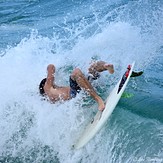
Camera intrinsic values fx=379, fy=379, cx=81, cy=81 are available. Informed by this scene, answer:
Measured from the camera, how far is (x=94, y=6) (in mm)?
20109

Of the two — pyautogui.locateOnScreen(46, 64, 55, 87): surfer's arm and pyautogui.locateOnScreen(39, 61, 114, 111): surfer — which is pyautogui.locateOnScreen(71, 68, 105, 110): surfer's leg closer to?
pyautogui.locateOnScreen(39, 61, 114, 111): surfer

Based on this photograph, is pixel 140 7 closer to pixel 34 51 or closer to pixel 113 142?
pixel 34 51

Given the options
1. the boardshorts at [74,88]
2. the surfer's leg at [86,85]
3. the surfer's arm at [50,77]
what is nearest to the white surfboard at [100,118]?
the surfer's leg at [86,85]

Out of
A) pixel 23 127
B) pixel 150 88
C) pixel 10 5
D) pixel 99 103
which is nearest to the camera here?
pixel 99 103

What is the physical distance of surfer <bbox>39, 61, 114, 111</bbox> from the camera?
21.6 feet

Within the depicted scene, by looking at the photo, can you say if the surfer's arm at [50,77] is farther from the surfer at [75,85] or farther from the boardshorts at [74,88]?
the boardshorts at [74,88]

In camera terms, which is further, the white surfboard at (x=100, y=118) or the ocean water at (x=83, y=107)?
the ocean water at (x=83, y=107)

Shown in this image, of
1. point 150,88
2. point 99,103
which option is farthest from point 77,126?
point 150,88

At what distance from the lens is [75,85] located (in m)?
6.87

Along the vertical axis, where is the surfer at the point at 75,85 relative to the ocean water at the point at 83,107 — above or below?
above

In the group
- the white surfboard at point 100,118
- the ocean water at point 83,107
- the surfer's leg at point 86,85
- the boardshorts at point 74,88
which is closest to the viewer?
the white surfboard at point 100,118

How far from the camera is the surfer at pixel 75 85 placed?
6586mm

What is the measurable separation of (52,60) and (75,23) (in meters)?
8.20

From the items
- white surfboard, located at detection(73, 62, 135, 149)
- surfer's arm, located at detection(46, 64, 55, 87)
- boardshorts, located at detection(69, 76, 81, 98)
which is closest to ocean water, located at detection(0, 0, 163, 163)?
boardshorts, located at detection(69, 76, 81, 98)
